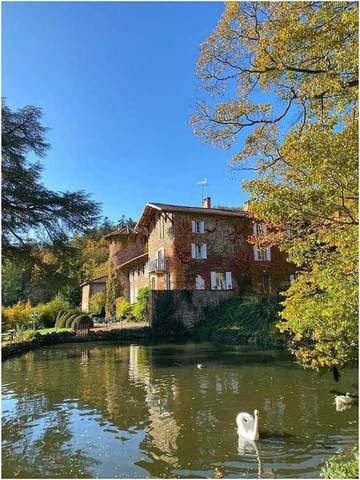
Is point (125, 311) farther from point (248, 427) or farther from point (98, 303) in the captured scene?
point (248, 427)

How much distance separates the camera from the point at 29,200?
15141 mm

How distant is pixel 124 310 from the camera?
1265 inches

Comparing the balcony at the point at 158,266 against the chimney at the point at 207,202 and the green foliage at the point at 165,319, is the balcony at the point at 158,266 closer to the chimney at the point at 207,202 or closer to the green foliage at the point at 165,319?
the green foliage at the point at 165,319

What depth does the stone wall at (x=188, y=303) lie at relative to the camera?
86.5 ft

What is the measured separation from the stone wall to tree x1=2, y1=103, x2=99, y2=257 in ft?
33.8

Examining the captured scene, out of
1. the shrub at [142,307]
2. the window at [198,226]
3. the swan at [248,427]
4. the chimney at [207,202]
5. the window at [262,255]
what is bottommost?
the swan at [248,427]

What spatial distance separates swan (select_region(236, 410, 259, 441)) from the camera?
677 cm

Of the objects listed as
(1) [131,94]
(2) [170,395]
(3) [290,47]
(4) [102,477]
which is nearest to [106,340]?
(2) [170,395]

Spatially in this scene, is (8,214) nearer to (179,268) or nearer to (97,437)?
(97,437)

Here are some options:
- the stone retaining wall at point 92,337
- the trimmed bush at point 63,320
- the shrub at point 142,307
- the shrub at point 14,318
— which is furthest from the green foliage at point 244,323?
the shrub at point 14,318

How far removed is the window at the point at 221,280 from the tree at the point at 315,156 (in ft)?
68.4

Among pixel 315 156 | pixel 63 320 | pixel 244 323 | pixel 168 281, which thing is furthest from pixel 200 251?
pixel 315 156

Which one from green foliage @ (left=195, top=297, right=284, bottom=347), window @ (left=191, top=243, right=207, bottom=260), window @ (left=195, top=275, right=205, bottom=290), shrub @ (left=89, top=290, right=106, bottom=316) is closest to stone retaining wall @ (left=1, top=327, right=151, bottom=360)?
green foliage @ (left=195, top=297, right=284, bottom=347)

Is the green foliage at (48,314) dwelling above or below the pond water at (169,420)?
above
